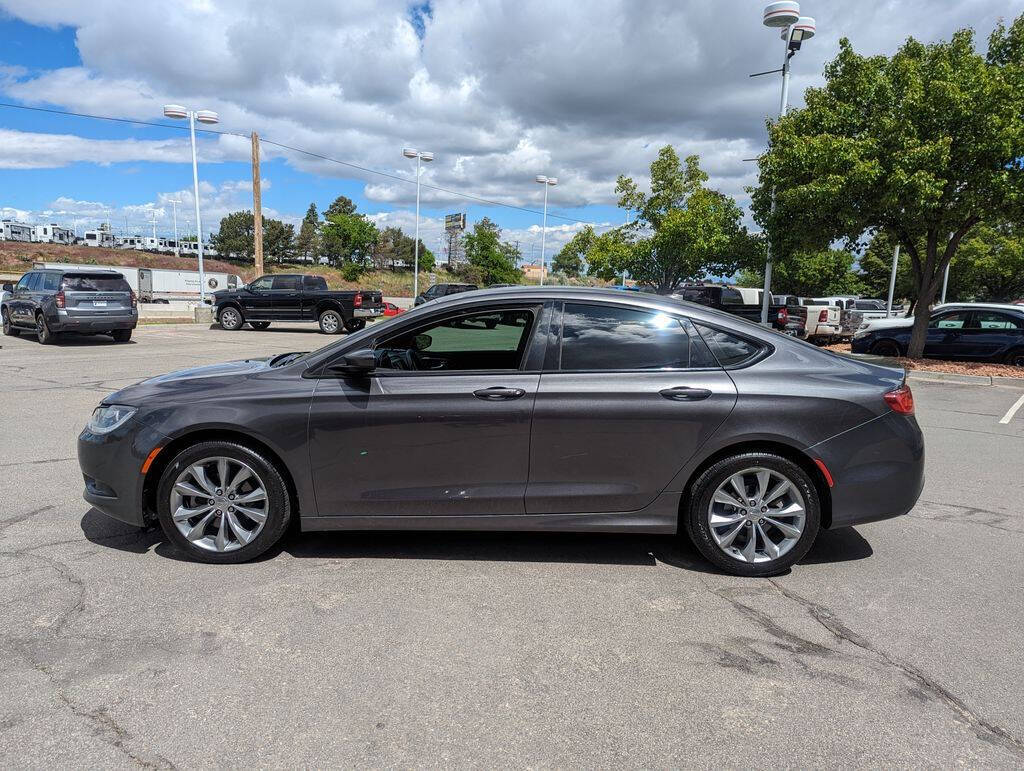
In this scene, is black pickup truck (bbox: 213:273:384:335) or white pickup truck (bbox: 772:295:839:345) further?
black pickup truck (bbox: 213:273:384:335)

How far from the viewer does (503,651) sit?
3029mm

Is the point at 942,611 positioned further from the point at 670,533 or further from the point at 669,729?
the point at 669,729

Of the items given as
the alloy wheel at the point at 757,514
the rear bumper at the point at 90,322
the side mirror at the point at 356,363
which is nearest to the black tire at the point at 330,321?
the rear bumper at the point at 90,322

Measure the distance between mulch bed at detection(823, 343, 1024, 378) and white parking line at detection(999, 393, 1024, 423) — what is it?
92.4 inches

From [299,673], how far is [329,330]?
20512mm

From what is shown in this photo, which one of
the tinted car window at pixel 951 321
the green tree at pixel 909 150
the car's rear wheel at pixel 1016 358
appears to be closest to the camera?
the green tree at pixel 909 150

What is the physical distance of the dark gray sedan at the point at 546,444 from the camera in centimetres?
370

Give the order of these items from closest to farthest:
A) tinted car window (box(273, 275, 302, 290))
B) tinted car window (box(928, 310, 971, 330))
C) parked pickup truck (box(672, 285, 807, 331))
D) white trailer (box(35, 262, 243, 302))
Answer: tinted car window (box(928, 310, 971, 330))
parked pickup truck (box(672, 285, 807, 331))
tinted car window (box(273, 275, 302, 290))
white trailer (box(35, 262, 243, 302))

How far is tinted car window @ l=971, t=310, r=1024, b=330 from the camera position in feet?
48.5

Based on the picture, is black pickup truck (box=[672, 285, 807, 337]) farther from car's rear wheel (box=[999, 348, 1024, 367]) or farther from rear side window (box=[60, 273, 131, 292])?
rear side window (box=[60, 273, 131, 292])

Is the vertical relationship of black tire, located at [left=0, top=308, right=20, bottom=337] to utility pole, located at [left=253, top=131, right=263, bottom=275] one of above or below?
below

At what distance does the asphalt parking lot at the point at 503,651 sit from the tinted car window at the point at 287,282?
1848 cm

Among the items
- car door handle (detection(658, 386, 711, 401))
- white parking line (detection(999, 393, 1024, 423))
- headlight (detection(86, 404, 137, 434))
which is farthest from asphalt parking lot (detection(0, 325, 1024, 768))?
white parking line (detection(999, 393, 1024, 423))

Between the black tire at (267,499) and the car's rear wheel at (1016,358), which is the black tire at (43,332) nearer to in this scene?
the black tire at (267,499)
